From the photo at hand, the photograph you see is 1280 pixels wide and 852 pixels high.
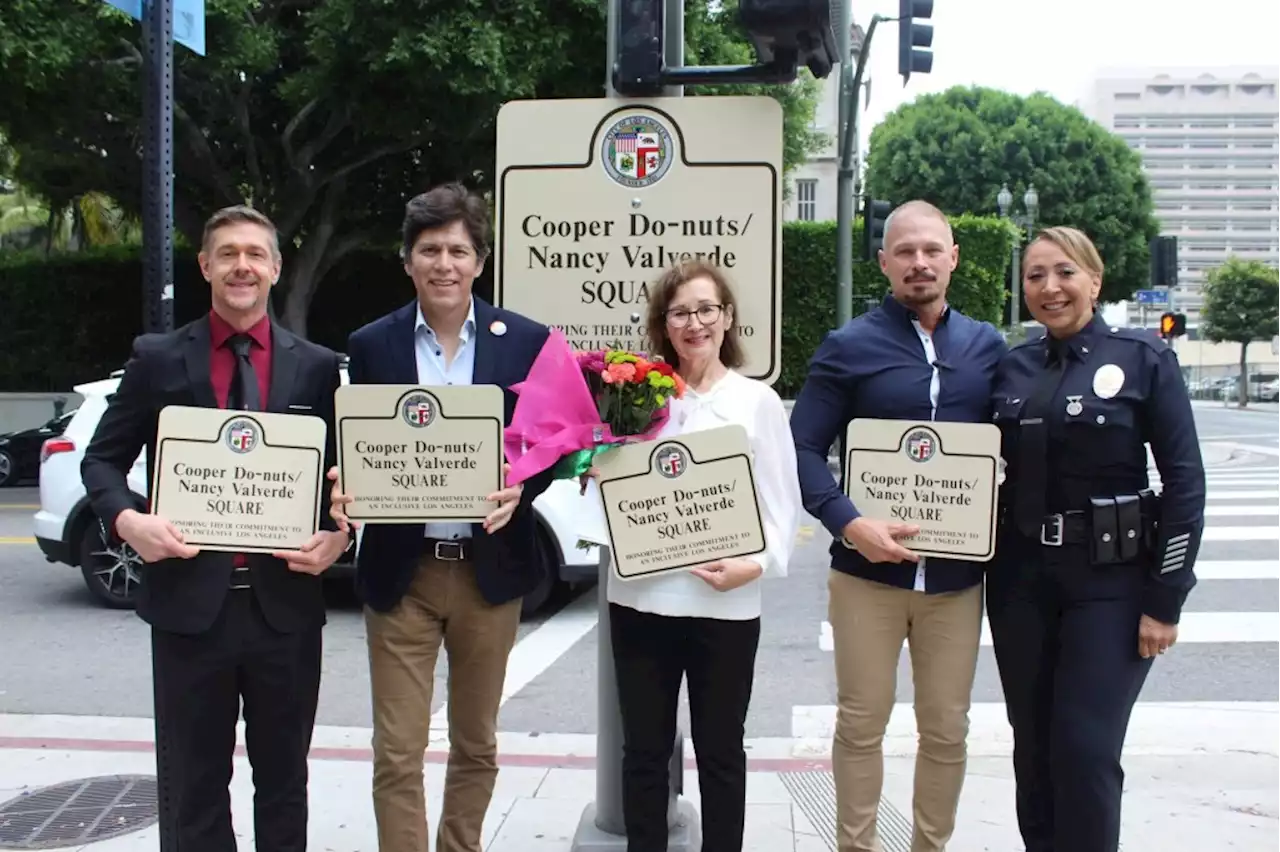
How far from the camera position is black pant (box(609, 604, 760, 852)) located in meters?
3.26

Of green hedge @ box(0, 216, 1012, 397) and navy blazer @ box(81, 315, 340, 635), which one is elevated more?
green hedge @ box(0, 216, 1012, 397)

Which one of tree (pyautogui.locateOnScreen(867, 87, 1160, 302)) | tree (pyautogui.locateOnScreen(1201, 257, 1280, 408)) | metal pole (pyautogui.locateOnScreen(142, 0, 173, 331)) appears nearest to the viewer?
metal pole (pyautogui.locateOnScreen(142, 0, 173, 331))

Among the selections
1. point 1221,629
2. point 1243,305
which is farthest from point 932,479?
point 1243,305

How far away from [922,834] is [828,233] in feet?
61.8

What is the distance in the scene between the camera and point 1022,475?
11.0ft

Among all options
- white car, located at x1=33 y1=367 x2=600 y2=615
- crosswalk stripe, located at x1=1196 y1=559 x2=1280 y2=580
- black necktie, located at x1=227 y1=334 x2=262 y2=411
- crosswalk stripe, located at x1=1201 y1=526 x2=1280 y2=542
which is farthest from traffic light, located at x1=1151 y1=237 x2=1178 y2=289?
black necktie, located at x1=227 y1=334 x2=262 y2=411

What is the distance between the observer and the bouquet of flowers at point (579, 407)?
3094 mm

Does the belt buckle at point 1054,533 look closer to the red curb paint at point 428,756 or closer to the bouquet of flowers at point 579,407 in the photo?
the bouquet of flowers at point 579,407

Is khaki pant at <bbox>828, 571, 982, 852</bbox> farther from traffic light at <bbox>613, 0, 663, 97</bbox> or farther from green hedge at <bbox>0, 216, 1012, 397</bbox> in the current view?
green hedge at <bbox>0, 216, 1012, 397</bbox>

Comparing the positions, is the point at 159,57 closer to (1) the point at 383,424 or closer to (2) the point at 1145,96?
(1) the point at 383,424

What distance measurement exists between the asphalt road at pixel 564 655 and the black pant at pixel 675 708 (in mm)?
2553

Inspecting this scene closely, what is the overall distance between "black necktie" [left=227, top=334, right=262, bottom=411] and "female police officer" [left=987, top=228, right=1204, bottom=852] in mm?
2067

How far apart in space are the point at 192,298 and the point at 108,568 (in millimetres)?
14399

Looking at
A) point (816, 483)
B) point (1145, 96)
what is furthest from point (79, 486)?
point (1145, 96)
